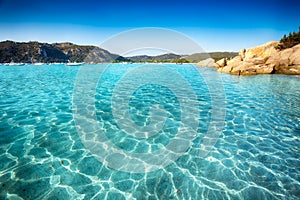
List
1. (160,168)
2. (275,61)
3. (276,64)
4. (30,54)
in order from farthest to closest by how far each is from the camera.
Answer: (30,54) → (275,61) → (276,64) → (160,168)

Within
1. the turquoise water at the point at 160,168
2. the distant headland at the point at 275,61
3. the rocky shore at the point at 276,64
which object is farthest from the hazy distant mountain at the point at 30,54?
the turquoise water at the point at 160,168

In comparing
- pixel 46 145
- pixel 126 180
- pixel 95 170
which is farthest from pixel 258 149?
pixel 46 145

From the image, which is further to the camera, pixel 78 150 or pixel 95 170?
pixel 78 150

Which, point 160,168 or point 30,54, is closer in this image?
point 160,168

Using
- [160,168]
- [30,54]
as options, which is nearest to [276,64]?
[160,168]

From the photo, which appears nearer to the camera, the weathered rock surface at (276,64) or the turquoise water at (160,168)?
the turquoise water at (160,168)

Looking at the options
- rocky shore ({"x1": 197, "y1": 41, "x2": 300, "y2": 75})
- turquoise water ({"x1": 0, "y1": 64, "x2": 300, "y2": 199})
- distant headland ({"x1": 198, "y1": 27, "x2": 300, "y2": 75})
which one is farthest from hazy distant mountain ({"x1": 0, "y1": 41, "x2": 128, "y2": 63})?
turquoise water ({"x1": 0, "y1": 64, "x2": 300, "y2": 199})

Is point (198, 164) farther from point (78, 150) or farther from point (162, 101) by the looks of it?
point (162, 101)

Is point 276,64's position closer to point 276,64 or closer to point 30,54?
point 276,64

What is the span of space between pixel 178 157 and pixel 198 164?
2.72 ft

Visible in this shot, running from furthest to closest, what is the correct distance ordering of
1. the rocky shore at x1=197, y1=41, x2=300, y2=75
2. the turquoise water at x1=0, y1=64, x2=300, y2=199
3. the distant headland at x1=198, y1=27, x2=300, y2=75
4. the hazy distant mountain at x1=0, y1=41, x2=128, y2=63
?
1. the hazy distant mountain at x1=0, y1=41, x2=128, y2=63
2. the distant headland at x1=198, y1=27, x2=300, y2=75
3. the rocky shore at x1=197, y1=41, x2=300, y2=75
4. the turquoise water at x1=0, y1=64, x2=300, y2=199

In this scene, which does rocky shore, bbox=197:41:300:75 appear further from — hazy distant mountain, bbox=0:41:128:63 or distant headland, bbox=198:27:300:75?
hazy distant mountain, bbox=0:41:128:63

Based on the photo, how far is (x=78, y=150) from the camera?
6.76m

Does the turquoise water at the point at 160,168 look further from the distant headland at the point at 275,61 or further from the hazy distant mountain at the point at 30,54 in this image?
the hazy distant mountain at the point at 30,54
